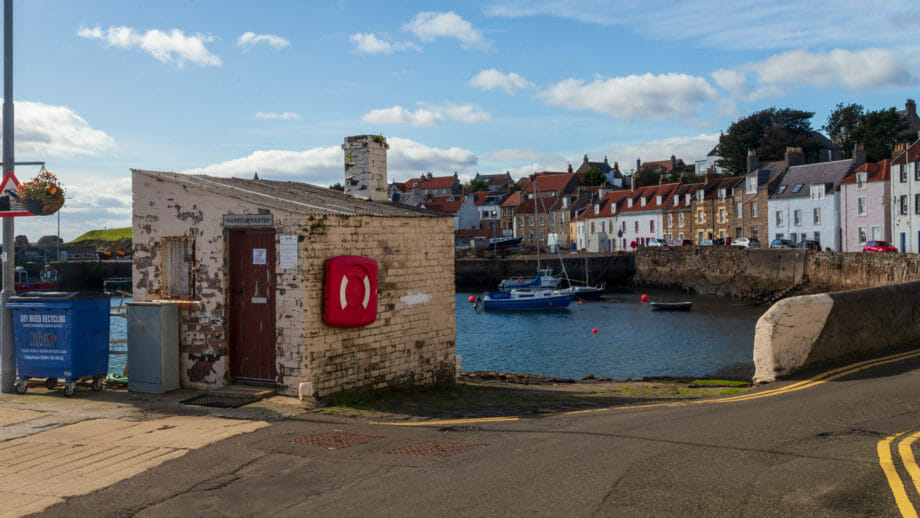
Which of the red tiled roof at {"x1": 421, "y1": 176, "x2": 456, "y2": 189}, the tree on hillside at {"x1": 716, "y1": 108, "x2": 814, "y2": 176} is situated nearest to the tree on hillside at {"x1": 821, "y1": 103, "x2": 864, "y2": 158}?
the tree on hillside at {"x1": 716, "y1": 108, "x2": 814, "y2": 176}

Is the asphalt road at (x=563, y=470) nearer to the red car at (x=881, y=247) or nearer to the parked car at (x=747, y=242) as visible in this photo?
the red car at (x=881, y=247)

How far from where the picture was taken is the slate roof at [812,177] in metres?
66.3

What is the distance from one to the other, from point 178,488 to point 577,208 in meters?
99.3

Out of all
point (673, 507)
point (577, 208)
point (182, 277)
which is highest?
point (577, 208)

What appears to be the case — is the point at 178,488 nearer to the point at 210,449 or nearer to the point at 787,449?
the point at 210,449

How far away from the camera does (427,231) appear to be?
13570 millimetres

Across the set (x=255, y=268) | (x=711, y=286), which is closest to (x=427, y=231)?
(x=255, y=268)

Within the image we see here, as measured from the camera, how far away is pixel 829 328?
1315 centimetres

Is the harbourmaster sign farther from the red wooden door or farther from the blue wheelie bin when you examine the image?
the blue wheelie bin

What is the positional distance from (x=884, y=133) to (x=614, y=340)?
71161 millimetres

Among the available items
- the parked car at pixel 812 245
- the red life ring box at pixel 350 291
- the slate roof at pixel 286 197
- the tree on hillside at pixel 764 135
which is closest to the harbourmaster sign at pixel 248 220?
the slate roof at pixel 286 197

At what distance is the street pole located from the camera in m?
11.0

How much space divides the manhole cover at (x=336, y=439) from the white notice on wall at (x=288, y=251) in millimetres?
3009

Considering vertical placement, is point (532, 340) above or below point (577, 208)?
below
